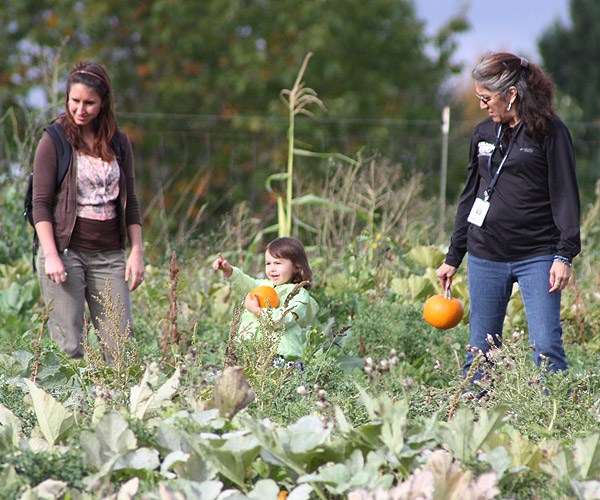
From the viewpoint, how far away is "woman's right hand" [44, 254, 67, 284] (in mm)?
3115

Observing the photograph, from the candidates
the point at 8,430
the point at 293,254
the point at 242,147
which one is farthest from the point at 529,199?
the point at 242,147

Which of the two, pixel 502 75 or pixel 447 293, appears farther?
pixel 447 293

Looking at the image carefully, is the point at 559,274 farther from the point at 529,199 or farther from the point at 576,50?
the point at 576,50

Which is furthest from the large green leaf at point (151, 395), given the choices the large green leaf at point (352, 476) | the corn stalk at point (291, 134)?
the corn stalk at point (291, 134)

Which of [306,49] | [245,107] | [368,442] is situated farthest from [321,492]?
[245,107]

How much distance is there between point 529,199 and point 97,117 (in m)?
1.96

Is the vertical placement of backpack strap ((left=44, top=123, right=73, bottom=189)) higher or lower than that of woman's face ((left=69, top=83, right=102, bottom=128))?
lower

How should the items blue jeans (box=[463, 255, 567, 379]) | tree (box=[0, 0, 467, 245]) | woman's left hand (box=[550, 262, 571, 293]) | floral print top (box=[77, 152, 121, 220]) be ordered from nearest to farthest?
woman's left hand (box=[550, 262, 571, 293]) → blue jeans (box=[463, 255, 567, 379]) → floral print top (box=[77, 152, 121, 220]) → tree (box=[0, 0, 467, 245])

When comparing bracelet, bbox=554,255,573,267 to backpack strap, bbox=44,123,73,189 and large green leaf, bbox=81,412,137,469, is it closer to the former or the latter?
large green leaf, bbox=81,412,137,469

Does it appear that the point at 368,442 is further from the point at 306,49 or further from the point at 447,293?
the point at 306,49

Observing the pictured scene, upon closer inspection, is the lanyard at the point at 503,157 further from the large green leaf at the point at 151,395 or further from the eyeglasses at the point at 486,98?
the large green leaf at the point at 151,395

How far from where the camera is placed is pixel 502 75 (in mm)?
2854

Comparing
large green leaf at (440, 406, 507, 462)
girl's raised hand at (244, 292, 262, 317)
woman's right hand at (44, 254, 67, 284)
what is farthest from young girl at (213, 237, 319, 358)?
large green leaf at (440, 406, 507, 462)

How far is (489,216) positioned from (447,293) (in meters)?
0.46
